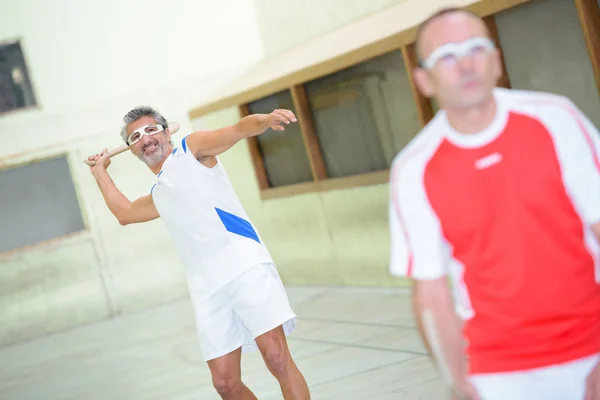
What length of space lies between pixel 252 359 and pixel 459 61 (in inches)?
259

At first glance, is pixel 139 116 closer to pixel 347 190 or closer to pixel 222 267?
pixel 222 267

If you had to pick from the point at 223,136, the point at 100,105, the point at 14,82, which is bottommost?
the point at 223,136

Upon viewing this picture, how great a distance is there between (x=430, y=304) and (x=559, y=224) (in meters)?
0.35

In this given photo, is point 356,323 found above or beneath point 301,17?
beneath

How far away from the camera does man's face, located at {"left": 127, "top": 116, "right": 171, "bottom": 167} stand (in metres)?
5.29

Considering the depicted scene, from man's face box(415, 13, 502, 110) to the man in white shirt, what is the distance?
2.63m

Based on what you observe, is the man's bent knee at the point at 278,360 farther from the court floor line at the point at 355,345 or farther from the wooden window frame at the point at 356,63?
the wooden window frame at the point at 356,63

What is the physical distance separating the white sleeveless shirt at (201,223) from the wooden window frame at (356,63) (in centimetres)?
284

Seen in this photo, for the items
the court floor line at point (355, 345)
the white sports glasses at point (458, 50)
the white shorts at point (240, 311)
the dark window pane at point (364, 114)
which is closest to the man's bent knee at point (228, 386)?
the white shorts at point (240, 311)

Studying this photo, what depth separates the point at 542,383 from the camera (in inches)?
92.0

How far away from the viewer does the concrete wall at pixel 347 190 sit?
707 centimetres

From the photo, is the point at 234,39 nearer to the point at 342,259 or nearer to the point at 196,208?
the point at 342,259

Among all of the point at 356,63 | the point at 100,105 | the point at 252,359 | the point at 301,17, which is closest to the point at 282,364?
the point at 252,359

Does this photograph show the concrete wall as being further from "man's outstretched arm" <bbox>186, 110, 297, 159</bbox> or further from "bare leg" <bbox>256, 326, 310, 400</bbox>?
"bare leg" <bbox>256, 326, 310, 400</bbox>
